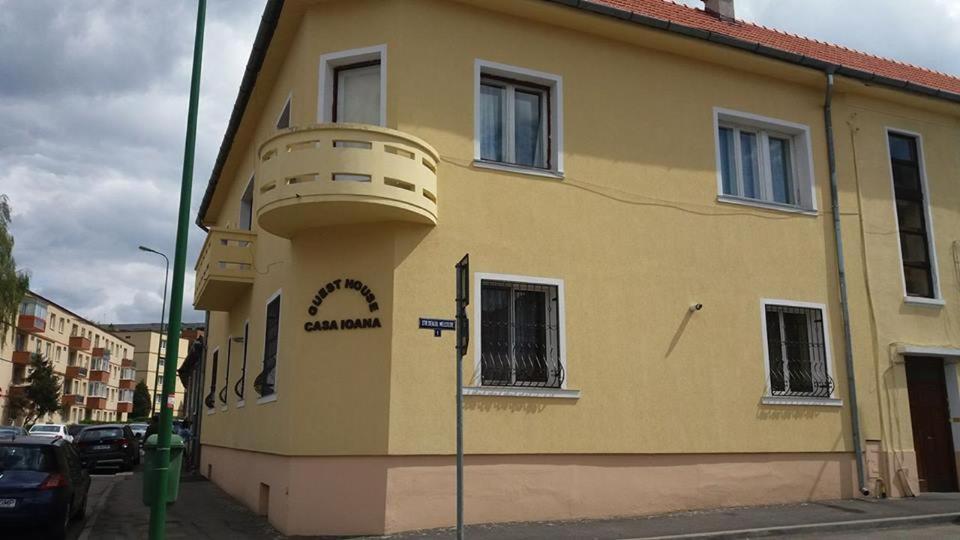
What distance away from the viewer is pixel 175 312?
858 centimetres

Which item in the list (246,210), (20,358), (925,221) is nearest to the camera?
(925,221)

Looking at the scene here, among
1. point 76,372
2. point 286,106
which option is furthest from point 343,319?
point 76,372

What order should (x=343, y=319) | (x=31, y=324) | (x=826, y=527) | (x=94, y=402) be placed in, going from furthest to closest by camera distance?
(x=94, y=402) < (x=31, y=324) < (x=343, y=319) < (x=826, y=527)

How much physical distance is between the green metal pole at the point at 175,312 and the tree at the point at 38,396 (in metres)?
62.5

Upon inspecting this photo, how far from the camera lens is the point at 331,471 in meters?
10.1

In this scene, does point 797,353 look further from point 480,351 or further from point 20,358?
point 20,358

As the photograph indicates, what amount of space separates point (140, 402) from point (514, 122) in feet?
327

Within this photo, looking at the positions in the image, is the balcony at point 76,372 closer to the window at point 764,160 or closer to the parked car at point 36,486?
the parked car at point 36,486

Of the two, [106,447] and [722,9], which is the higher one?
[722,9]

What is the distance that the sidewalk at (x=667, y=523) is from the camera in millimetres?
9742

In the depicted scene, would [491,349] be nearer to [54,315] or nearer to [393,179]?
[393,179]

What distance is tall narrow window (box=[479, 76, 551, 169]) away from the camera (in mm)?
11664

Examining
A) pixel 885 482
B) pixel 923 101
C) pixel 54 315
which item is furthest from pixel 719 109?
pixel 54 315

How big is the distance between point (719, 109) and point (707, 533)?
7.02m
